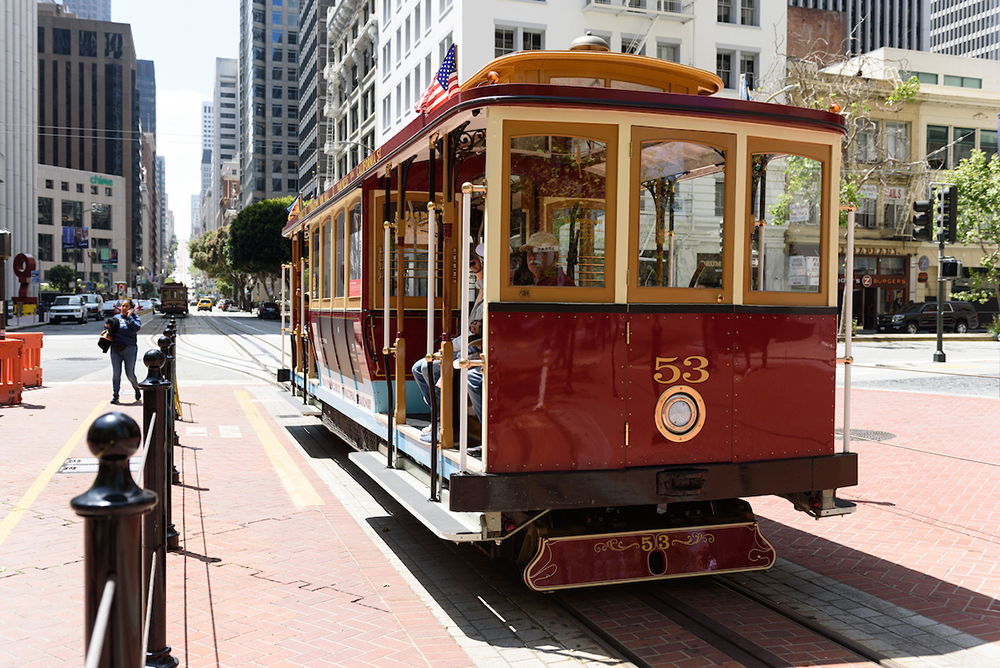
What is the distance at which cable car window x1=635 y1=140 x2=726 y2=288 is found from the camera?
5309mm

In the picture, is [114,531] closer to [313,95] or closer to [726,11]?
[726,11]

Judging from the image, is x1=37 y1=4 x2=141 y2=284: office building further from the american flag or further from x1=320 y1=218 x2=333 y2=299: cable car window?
the american flag

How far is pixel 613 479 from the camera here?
5.15 m

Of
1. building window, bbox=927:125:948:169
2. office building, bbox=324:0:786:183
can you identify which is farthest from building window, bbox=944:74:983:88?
office building, bbox=324:0:786:183

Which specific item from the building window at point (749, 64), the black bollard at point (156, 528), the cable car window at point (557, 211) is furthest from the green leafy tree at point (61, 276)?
the cable car window at point (557, 211)

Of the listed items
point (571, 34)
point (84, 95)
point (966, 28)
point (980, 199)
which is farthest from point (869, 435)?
point (966, 28)

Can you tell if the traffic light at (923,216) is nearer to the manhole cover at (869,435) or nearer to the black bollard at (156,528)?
the manhole cover at (869,435)

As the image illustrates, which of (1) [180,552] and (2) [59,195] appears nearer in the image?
(1) [180,552]

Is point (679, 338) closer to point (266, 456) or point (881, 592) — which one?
point (881, 592)

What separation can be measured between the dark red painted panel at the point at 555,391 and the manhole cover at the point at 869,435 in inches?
292

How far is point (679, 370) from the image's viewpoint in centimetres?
533

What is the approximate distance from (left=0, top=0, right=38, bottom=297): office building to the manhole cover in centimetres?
6161

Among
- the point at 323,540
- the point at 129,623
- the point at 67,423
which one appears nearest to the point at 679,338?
the point at 323,540

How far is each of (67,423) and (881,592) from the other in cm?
1082
